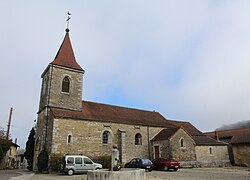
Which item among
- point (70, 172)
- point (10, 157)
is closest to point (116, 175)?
point (70, 172)

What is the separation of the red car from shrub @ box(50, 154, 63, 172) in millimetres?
9215

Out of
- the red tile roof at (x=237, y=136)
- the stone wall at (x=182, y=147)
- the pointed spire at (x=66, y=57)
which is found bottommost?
the stone wall at (x=182, y=147)

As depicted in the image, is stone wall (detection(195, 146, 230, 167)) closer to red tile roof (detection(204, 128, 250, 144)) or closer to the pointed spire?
red tile roof (detection(204, 128, 250, 144))

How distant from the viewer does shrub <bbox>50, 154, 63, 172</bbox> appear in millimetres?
18672

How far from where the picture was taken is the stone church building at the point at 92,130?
69.7 feet

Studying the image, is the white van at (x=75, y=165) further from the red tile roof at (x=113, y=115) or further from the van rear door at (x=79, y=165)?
the red tile roof at (x=113, y=115)

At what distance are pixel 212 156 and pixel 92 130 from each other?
50.5 ft

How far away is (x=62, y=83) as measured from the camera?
2366cm

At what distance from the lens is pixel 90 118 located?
22875mm

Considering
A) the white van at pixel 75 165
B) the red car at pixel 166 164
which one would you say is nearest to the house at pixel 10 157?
the white van at pixel 75 165

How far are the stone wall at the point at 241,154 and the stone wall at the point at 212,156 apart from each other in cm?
181

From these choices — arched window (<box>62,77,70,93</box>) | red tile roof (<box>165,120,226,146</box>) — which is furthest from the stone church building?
red tile roof (<box>165,120,226,146</box>)

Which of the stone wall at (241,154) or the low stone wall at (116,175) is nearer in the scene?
the low stone wall at (116,175)

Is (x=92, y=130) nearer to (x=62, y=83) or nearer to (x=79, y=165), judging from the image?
(x=79, y=165)
